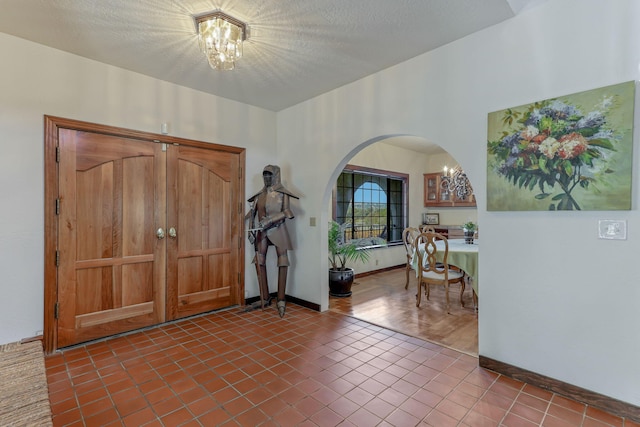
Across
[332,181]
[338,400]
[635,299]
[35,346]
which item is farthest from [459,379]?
[35,346]

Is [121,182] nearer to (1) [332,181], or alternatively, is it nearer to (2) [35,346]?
(2) [35,346]

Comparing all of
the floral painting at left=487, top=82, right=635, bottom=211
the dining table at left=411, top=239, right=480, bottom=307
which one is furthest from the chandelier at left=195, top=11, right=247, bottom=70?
the dining table at left=411, top=239, right=480, bottom=307

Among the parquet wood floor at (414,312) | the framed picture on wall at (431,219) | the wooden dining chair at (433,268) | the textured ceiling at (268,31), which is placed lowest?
the parquet wood floor at (414,312)

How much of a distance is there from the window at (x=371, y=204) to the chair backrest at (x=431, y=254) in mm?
1713

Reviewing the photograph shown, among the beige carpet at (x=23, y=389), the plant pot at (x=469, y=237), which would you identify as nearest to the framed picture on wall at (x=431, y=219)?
the plant pot at (x=469, y=237)

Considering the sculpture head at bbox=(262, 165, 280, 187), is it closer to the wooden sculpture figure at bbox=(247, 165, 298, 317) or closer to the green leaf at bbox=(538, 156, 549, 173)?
the wooden sculpture figure at bbox=(247, 165, 298, 317)

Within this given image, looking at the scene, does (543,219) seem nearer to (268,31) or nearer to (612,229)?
(612,229)

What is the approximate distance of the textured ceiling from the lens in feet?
6.91

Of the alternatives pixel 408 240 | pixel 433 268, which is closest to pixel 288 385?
pixel 433 268

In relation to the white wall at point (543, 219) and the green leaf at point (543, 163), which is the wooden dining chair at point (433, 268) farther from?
the green leaf at point (543, 163)

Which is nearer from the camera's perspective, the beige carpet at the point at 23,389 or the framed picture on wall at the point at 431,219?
the beige carpet at the point at 23,389

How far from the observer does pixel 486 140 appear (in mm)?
2385

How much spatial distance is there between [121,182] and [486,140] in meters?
3.30

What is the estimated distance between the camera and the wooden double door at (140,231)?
2.78 metres
